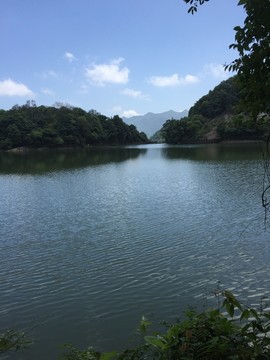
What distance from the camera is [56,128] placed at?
127 meters

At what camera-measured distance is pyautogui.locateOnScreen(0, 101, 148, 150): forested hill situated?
115875mm

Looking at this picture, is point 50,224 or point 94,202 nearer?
point 50,224

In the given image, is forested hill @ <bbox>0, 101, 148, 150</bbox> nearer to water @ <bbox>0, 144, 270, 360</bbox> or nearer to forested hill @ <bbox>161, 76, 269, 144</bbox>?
forested hill @ <bbox>161, 76, 269, 144</bbox>

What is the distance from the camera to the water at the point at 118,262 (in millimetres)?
8578

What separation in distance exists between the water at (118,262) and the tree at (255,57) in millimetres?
815

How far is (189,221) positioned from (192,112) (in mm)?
167080

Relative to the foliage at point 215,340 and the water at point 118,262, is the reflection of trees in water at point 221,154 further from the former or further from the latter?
the foliage at point 215,340

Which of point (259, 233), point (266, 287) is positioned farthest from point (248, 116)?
point (259, 233)

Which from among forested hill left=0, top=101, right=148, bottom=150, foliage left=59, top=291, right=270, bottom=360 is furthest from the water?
forested hill left=0, top=101, right=148, bottom=150

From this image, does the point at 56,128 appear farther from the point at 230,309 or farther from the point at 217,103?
the point at 230,309

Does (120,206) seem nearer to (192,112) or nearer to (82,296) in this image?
(82,296)

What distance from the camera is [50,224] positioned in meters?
18.1

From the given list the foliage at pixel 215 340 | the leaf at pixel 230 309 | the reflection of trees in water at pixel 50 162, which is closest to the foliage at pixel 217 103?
the reflection of trees in water at pixel 50 162

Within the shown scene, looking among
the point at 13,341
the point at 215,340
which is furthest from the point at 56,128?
the point at 215,340
